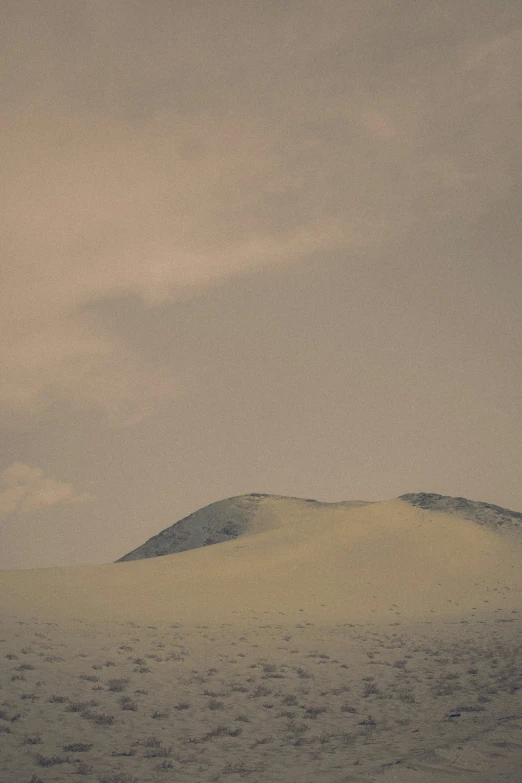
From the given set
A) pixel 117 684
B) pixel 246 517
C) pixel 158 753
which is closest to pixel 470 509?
pixel 246 517

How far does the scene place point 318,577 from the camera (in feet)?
147

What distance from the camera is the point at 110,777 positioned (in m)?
9.77

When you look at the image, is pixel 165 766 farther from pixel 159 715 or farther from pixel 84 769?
pixel 159 715

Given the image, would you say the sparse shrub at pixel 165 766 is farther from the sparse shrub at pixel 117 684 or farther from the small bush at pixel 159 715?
the sparse shrub at pixel 117 684

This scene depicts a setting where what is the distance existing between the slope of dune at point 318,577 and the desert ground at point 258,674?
0.93 ft

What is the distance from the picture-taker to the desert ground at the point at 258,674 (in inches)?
411

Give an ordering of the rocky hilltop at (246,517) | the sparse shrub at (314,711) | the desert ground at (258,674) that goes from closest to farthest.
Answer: the desert ground at (258,674) < the sparse shrub at (314,711) < the rocky hilltop at (246,517)

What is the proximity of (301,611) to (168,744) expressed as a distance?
24.0 m

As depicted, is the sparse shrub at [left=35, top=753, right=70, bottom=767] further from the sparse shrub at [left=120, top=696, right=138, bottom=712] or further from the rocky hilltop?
the rocky hilltop

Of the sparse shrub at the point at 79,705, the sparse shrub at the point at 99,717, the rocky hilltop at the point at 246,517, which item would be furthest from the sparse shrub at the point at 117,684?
the rocky hilltop at the point at 246,517

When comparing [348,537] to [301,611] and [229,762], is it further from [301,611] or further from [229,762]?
[229,762]

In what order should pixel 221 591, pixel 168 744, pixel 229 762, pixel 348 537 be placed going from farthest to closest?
pixel 348 537 → pixel 221 591 → pixel 168 744 → pixel 229 762

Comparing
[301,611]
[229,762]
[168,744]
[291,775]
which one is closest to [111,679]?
[168,744]

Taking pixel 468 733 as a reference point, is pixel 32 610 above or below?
above
